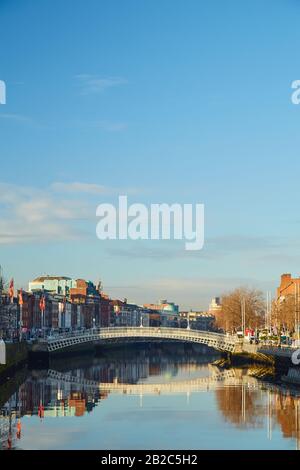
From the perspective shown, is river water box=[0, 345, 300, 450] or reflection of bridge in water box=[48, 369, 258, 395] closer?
river water box=[0, 345, 300, 450]

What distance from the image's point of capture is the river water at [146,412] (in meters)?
39.1

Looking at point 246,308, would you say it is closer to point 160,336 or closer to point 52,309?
point 160,336

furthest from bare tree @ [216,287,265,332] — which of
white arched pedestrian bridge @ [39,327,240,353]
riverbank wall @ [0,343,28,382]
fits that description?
riverbank wall @ [0,343,28,382]

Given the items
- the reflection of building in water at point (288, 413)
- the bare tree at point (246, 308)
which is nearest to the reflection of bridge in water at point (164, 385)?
the reflection of building in water at point (288, 413)

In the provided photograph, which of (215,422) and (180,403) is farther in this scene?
(180,403)

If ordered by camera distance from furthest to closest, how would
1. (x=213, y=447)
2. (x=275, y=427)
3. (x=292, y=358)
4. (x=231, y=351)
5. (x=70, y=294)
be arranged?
1. (x=70, y=294)
2. (x=231, y=351)
3. (x=292, y=358)
4. (x=275, y=427)
5. (x=213, y=447)

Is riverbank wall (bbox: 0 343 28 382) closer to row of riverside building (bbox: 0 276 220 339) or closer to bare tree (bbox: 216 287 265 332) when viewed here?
row of riverside building (bbox: 0 276 220 339)

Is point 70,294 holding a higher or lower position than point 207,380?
higher

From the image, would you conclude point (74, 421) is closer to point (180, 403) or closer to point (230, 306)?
point (180, 403)

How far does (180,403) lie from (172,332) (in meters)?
43.5

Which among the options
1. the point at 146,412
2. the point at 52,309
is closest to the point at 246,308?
Answer: the point at 52,309

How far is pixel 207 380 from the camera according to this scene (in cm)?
7325

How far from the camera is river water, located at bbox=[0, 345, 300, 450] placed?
128ft
